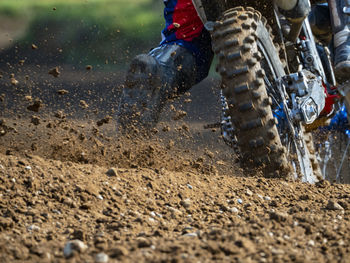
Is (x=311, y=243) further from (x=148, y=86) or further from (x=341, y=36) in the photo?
(x=341, y=36)

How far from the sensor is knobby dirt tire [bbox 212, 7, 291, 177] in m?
3.07

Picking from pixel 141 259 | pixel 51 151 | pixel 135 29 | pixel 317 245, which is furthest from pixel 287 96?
pixel 135 29

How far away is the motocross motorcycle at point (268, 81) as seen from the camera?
3.09m

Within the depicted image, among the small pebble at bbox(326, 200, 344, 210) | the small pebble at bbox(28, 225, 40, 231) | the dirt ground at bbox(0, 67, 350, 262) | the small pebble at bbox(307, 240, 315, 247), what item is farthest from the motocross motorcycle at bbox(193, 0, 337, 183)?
the small pebble at bbox(28, 225, 40, 231)

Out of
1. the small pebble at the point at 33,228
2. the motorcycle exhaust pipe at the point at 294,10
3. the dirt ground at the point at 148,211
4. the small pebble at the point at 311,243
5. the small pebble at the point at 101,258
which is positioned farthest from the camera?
the motorcycle exhaust pipe at the point at 294,10

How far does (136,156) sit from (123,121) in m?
0.58

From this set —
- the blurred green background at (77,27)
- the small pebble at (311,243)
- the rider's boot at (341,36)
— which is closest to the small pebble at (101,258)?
the small pebble at (311,243)

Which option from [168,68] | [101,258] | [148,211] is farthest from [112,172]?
[168,68]

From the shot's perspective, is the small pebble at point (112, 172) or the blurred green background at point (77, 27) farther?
the blurred green background at point (77, 27)

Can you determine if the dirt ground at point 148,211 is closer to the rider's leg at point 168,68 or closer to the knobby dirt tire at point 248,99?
the knobby dirt tire at point 248,99

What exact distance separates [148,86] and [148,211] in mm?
1751

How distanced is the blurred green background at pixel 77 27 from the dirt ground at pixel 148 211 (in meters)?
6.30

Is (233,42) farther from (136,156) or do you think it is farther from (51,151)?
(51,151)

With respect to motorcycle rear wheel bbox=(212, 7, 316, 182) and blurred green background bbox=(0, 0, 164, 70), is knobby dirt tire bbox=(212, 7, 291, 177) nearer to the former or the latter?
motorcycle rear wheel bbox=(212, 7, 316, 182)
